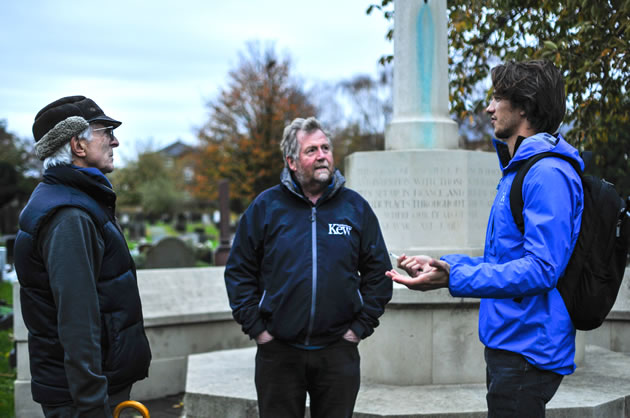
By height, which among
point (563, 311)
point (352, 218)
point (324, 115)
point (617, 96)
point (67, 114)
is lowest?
point (563, 311)

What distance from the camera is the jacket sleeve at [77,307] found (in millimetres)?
2264

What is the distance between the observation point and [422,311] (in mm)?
4805

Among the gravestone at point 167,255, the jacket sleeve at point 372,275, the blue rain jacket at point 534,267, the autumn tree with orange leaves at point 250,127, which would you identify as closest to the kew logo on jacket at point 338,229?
the jacket sleeve at point 372,275

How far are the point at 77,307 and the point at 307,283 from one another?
1115mm

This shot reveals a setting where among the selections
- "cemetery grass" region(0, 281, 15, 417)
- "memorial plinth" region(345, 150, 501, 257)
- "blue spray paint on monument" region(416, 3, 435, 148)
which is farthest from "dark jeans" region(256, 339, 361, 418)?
"cemetery grass" region(0, 281, 15, 417)

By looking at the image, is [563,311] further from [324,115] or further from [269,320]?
[324,115]

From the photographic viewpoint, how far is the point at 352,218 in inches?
126

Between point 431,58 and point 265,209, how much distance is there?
9.61 ft

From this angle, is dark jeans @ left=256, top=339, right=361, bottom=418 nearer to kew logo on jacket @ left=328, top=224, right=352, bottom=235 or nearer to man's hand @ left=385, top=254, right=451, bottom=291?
kew logo on jacket @ left=328, top=224, right=352, bottom=235

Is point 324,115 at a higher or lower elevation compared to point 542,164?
higher

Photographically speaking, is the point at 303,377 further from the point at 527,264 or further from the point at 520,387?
the point at 527,264

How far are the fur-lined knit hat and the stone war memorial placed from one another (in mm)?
2658

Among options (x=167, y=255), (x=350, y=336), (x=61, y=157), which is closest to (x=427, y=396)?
(x=350, y=336)

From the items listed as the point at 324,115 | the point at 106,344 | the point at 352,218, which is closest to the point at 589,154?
the point at 352,218
